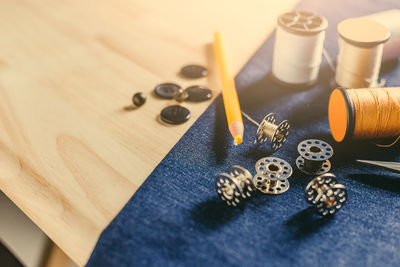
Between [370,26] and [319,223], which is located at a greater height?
[370,26]

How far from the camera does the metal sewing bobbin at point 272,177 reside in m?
0.84

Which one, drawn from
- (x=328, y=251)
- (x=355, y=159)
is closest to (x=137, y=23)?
(x=355, y=159)

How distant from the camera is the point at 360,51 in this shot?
41.0 inches

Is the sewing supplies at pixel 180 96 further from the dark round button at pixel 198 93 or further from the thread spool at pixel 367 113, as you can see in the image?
the thread spool at pixel 367 113

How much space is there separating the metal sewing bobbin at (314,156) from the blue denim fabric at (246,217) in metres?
0.02

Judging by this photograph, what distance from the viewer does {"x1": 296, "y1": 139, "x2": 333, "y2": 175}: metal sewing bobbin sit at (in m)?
0.87

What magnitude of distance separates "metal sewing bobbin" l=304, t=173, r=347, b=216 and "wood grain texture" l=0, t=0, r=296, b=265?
0.31 m

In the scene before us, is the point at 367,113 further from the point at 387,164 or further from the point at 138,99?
the point at 138,99

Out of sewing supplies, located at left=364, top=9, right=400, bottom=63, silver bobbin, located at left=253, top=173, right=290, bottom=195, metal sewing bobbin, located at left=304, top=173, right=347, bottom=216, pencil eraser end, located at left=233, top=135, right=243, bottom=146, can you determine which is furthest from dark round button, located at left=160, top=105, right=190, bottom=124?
sewing supplies, located at left=364, top=9, right=400, bottom=63

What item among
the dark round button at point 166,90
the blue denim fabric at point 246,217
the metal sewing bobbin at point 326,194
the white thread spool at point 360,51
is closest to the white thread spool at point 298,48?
the white thread spool at point 360,51

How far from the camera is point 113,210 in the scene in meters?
0.79

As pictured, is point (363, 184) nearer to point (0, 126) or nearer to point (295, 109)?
point (295, 109)

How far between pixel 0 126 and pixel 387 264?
84cm

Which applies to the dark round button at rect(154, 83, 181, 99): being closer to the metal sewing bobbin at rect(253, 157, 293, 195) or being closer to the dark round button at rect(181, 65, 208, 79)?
the dark round button at rect(181, 65, 208, 79)
